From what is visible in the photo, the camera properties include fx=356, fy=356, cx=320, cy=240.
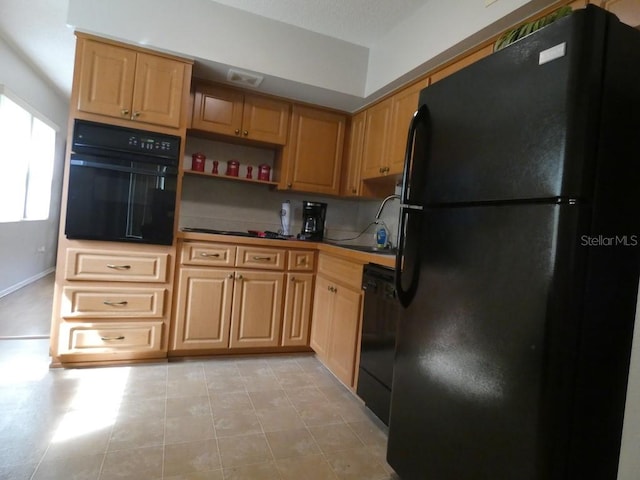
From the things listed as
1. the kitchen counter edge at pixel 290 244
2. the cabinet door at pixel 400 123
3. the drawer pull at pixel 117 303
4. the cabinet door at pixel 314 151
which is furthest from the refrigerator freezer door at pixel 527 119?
the drawer pull at pixel 117 303

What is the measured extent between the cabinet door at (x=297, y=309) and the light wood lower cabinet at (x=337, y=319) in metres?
0.06

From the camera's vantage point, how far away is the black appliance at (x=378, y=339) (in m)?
1.74

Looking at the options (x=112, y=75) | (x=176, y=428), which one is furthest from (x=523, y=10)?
(x=176, y=428)

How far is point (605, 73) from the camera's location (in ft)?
2.78

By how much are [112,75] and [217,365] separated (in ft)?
6.57

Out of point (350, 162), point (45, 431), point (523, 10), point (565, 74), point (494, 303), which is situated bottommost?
point (45, 431)

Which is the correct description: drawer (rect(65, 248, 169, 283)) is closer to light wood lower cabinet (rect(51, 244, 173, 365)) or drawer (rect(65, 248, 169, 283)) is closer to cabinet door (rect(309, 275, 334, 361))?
light wood lower cabinet (rect(51, 244, 173, 365))

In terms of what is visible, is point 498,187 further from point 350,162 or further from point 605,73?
point 350,162

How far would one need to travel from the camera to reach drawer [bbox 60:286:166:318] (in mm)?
2193

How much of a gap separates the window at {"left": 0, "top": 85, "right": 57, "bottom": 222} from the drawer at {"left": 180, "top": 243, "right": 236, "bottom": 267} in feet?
8.09

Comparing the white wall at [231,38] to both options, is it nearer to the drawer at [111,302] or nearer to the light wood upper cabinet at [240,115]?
the light wood upper cabinet at [240,115]

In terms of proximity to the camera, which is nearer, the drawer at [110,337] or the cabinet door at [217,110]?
the drawer at [110,337]
